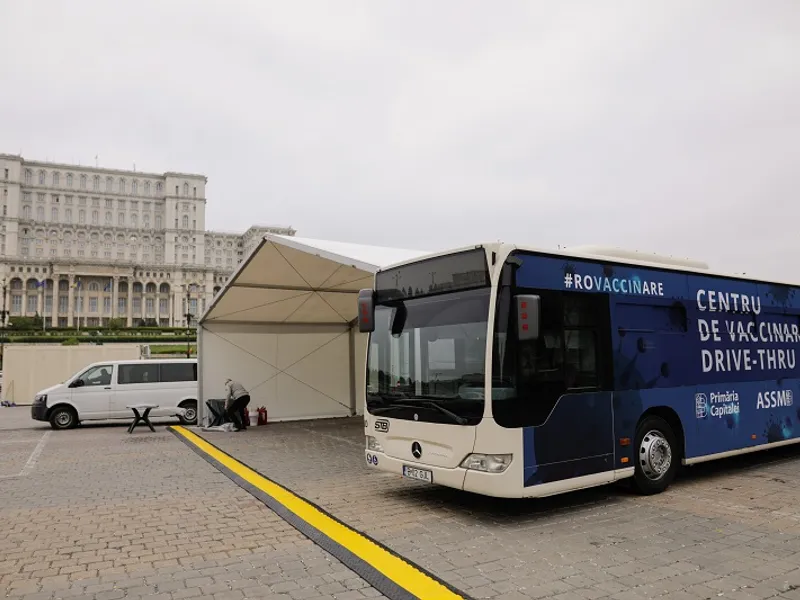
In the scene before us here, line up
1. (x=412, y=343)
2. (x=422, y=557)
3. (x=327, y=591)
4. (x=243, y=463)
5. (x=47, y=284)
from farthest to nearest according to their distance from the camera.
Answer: (x=47, y=284) → (x=243, y=463) → (x=412, y=343) → (x=422, y=557) → (x=327, y=591)

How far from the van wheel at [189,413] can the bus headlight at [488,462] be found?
12994mm

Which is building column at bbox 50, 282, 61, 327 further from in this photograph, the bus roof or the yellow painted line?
the bus roof

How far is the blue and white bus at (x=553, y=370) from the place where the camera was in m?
5.84

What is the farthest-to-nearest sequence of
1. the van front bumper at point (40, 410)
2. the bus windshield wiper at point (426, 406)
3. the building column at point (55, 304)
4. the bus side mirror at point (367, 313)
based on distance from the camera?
the building column at point (55, 304)
the van front bumper at point (40, 410)
the bus side mirror at point (367, 313)
the bus windshield wiper at point (426, 406)

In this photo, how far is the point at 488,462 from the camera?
5758 millimetres

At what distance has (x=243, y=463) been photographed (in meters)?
10.1

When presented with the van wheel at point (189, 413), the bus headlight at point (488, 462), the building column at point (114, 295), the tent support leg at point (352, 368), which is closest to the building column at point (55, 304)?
the building column at point (114, 295)

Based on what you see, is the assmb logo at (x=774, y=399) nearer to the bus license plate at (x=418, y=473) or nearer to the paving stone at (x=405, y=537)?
the paving stone at (x=405, y=537)

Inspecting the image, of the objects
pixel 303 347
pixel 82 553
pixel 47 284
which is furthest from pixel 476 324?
pixel 47 284

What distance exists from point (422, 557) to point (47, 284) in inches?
5422

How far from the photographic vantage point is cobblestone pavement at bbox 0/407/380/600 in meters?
4.50

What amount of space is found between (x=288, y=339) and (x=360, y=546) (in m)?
11.5

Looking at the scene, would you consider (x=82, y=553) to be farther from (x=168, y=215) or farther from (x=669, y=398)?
(x=168, y=215)

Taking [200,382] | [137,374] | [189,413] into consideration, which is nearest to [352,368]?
[200,382]
